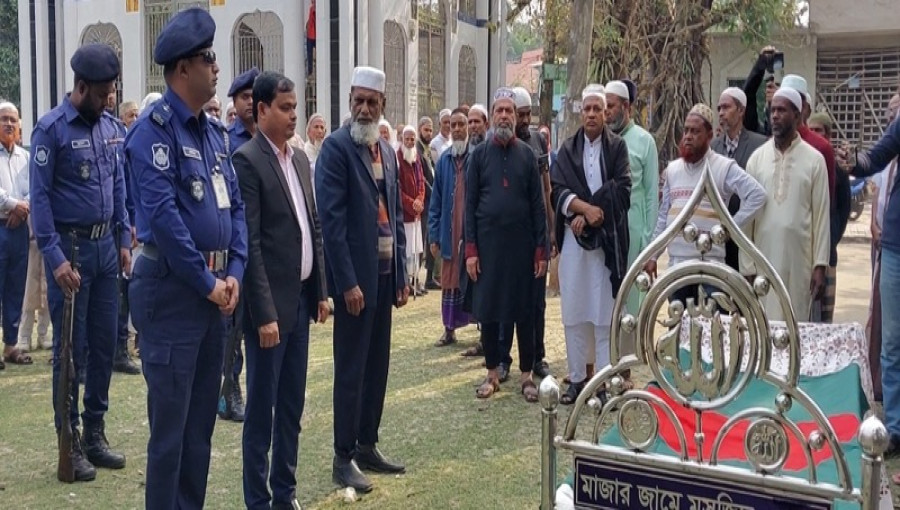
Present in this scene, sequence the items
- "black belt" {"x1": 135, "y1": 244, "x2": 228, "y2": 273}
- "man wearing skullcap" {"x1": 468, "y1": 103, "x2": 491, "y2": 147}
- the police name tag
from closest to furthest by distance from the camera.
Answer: "black belt" {"x1": 135, "y1": 244, "x2": 228, "y2": 273}
the police name tag
"man wearing skullcap" {"x1": 468, "y1": 103, "x2": 491, "y2": 147}

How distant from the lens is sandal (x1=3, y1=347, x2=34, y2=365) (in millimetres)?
7297

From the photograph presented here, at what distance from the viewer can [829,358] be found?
13.9 feet

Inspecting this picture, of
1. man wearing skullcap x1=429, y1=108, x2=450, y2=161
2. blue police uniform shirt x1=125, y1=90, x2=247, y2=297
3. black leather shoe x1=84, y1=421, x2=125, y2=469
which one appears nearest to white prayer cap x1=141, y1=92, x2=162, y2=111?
blue police uniform shirt x1=125, y1=90, x2=247, y2=297

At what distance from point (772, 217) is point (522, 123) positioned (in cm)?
237

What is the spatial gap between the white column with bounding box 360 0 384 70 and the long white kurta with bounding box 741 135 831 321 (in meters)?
13.8

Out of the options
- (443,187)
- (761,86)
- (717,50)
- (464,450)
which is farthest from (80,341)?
(717,50)

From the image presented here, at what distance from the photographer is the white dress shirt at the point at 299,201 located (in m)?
4.08

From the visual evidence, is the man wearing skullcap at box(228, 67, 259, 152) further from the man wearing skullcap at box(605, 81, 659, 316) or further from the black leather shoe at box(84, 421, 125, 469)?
the man wearing skullcap at box(605, 81, 659, 316)

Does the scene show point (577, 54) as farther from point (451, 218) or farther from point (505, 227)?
point (505, 227)

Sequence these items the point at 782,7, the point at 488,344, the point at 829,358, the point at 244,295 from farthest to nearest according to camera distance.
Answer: the point at 782,7 < the point at 488,344 < the point at 829,358 < the point at 244,295

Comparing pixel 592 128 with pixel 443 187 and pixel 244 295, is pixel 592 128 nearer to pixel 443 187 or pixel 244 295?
pixel 443 187

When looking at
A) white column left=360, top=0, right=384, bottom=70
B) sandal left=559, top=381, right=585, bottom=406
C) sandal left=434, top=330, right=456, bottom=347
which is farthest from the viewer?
white column left=360, top=0, right=384, bottom=70

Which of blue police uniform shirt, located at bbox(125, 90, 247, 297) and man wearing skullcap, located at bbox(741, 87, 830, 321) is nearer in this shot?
blue police uniform shirt, located at bbox(125, 90, 247, 297)

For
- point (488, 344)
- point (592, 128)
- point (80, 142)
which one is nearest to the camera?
point (80, 142)
